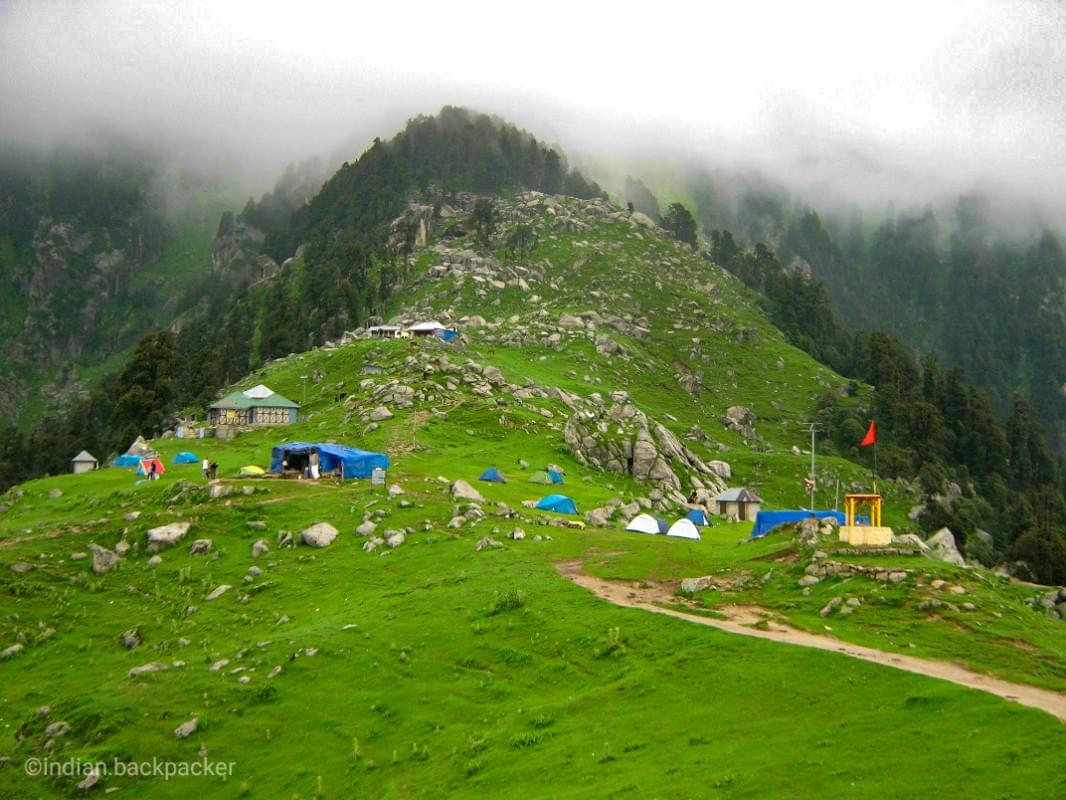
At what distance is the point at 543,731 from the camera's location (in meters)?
29.4

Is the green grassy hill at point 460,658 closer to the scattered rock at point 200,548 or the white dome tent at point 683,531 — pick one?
the scattered rock at point 200,548

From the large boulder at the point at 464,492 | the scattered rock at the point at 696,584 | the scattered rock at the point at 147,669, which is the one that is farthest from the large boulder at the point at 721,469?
the scattered rock at the point at 147,669

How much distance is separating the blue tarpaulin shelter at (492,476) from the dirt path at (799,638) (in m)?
34.0

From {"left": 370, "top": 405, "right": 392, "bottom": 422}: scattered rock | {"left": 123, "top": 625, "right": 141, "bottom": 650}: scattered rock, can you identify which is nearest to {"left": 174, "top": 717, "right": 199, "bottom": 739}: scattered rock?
{"left": 123, "top": 625, "right": 141, "bottom": 650}: scattered rock

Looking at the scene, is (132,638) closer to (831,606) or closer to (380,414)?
(831,606)

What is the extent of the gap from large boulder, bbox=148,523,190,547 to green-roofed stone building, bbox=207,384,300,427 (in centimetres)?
4926

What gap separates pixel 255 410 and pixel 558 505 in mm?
48978

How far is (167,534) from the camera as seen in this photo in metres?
55.7

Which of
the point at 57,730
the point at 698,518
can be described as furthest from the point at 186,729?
the point at 698,518

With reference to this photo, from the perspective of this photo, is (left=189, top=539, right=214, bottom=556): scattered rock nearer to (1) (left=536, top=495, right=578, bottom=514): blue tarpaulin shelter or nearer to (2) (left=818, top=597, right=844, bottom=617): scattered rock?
(1) (left=536, top=495, right=578, bottom=514): blue tarpaulin shelter

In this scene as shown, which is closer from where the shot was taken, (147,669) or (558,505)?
(147,669)

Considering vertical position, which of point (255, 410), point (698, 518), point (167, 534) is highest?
point (167, 534)

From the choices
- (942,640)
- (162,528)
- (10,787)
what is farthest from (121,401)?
(942,640)

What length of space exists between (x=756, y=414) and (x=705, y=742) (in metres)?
134
